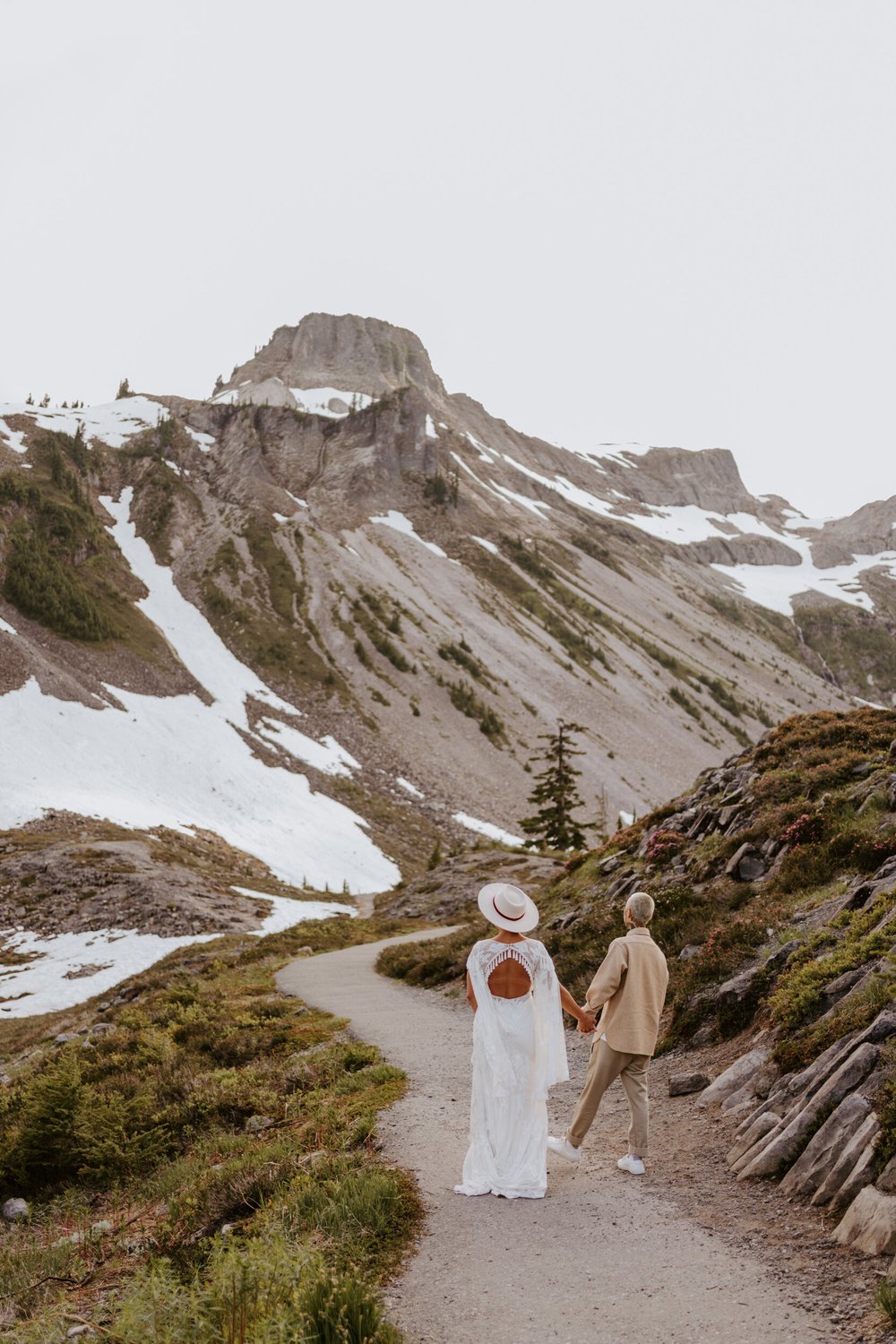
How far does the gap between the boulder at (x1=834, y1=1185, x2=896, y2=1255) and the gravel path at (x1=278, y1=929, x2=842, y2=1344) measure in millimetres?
724

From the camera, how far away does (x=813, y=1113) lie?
25.0ft

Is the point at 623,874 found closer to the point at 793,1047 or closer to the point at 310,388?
the point at 793,1047

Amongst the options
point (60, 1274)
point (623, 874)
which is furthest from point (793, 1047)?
point (623, 874)

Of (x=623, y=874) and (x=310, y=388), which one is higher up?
(x=310, y=388)

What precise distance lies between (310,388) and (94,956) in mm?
168604

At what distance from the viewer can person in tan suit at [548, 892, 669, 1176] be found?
8.41 metres

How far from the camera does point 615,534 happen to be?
197 m

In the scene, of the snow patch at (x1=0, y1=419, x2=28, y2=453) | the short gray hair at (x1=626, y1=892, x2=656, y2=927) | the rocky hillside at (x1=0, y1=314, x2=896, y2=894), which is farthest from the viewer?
the snow patch at (x1=0, y1=419, x2=28, y2=453)

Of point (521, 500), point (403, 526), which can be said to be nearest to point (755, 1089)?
point (403, 526)

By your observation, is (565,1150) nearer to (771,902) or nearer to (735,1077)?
(735,1077)

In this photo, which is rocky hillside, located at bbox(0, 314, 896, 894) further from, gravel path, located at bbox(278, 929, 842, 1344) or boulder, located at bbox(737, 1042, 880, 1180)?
boulder, located at bbox(737, 1042, 880, 1180)

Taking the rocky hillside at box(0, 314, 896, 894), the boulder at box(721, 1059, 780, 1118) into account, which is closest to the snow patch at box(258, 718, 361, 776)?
the rocky hillside at box(0, 314, 896, 894)

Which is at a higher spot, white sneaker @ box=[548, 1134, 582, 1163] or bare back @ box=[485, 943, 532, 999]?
bare back @ box=[485, 943, 532, 999]

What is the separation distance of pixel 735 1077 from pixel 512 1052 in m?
3.67
